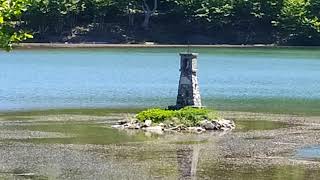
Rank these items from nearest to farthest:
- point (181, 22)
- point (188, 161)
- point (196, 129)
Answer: point (188, 161) → point (196, 129) → point (181, 22)

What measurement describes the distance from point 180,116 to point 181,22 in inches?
3666

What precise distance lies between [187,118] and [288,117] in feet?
23.7

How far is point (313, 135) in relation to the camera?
117 feet

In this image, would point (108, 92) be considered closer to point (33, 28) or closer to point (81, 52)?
point (81, 52)

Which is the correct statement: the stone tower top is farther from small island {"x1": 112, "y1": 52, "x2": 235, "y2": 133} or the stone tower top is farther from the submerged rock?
the submerged rock

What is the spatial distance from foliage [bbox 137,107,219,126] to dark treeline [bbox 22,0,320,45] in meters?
87.9

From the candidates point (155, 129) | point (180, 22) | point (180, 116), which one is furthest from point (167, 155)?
point (180, 22)

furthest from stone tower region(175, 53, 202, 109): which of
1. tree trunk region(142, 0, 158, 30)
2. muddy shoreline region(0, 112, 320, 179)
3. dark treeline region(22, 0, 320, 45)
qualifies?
tree trunk region(142, 0, 158, 30)

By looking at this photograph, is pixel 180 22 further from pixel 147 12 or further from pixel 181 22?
pixel 147 12

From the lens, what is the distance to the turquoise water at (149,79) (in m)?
51.0

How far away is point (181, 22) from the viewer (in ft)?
428

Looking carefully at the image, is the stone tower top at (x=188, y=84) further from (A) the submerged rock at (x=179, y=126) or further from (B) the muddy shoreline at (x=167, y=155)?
(B) the muddy shoreline at (x=167, y=155)

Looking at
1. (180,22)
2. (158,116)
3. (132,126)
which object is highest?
(158,116)

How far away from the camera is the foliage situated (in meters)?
37.9
